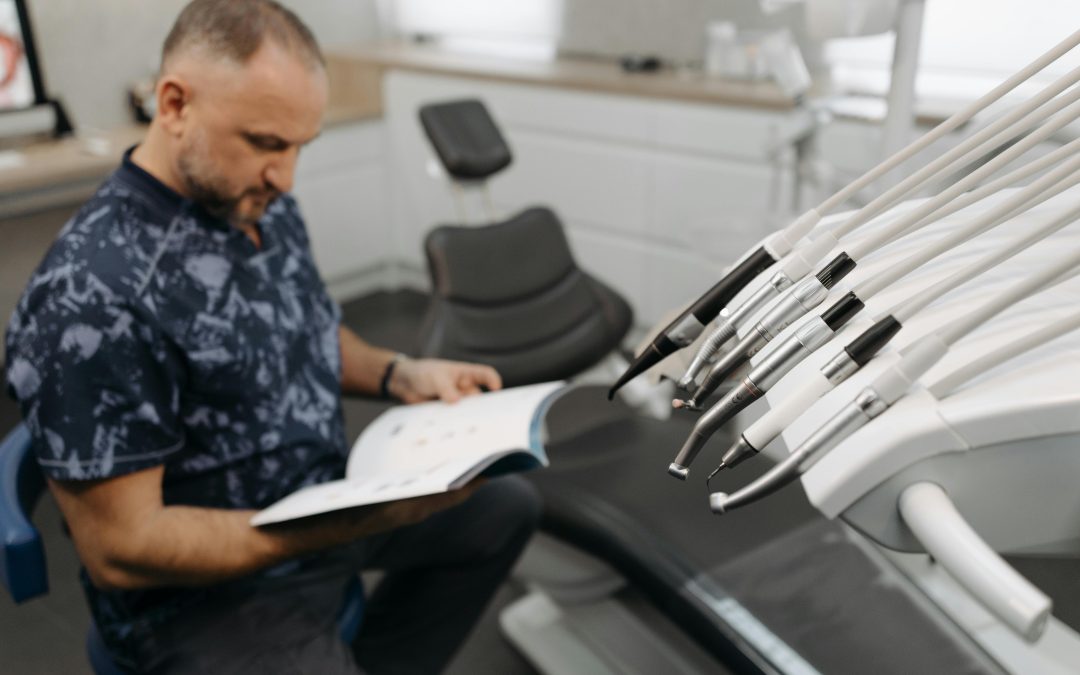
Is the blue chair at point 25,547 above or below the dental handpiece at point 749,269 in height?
below

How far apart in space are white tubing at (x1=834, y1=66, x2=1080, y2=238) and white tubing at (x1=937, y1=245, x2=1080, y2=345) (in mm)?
133

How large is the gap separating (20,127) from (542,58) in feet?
6.41

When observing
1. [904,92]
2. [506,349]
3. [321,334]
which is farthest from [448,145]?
[904,92]

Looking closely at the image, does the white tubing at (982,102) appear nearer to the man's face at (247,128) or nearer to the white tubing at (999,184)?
the white tubing at (999,184)

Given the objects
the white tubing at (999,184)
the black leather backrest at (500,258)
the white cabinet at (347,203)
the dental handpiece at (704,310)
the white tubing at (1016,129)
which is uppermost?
the white tubing at (1016,129)

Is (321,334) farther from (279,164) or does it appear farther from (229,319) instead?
(279,164)

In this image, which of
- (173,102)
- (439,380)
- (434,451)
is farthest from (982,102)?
(439,380)

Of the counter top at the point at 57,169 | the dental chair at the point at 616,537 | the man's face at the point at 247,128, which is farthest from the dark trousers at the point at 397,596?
the counter top at the point at 57,169

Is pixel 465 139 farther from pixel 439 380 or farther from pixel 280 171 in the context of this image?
pixel 280 171

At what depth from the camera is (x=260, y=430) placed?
1359 mm

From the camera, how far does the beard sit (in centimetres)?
126

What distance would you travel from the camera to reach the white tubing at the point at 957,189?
0.52 metres

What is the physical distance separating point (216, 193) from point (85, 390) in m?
0.31

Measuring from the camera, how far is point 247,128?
1.23 m
